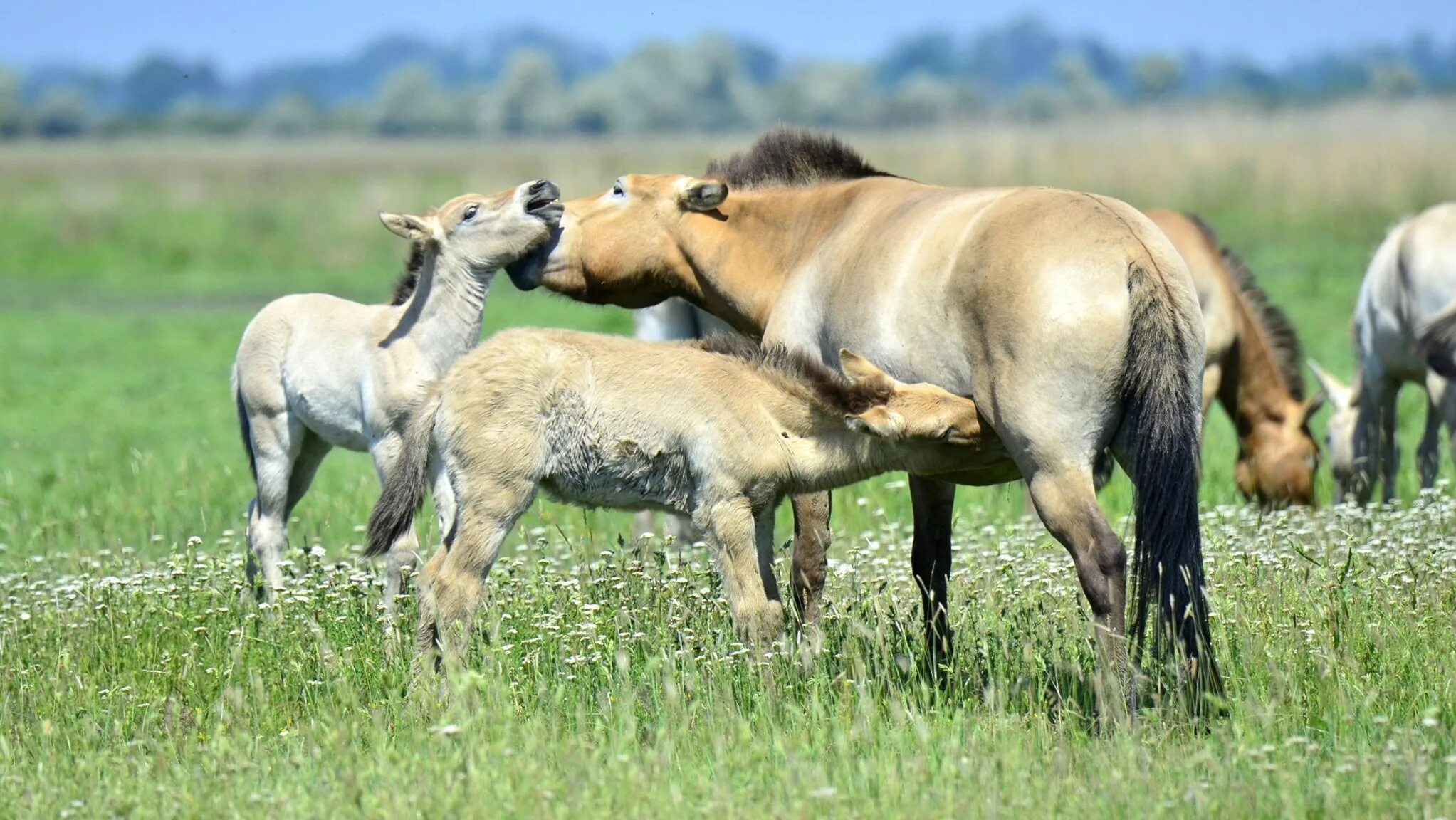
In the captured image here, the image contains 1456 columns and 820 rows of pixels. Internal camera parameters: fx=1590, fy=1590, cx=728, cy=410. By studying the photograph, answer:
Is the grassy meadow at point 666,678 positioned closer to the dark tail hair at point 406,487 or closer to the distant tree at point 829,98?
the dark tail hair at point 406,487

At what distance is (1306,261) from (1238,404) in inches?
613

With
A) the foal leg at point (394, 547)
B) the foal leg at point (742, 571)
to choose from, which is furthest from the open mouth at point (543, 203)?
the foal leg at point (742, 571)

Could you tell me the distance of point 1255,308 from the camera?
1059cm

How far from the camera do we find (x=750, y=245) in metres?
7.57

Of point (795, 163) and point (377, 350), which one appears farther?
point (377, 350)

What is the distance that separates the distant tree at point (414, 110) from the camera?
101m

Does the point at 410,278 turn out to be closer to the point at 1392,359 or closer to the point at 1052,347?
the point at 1052,347

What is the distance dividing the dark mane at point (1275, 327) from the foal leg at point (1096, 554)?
5585 mm

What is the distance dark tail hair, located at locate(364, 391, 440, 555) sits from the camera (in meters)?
6.27

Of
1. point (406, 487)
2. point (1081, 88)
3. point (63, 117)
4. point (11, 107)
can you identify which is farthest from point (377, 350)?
point (1081, 88)

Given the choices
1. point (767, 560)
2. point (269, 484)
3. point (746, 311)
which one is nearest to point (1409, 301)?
point (746, 311)

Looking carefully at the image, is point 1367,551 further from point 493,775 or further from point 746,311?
point 493,775

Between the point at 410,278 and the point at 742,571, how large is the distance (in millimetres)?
3124

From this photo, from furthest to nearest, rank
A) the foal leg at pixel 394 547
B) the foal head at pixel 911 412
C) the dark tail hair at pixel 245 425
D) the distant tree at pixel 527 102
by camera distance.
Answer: the distant tree at pixel 527 102, the dark tail hair at pixel 245 425, the foal leg at pixel 394 547, the foal head at pixel 911 412
